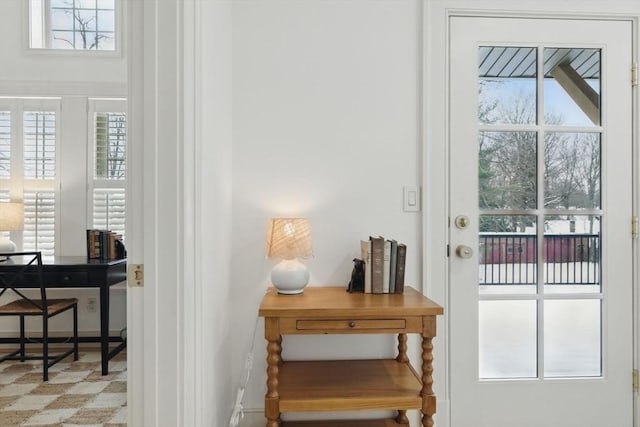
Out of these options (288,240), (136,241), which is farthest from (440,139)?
(136,241)

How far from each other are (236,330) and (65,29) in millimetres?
3120

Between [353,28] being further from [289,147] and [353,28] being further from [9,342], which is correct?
[9,342]

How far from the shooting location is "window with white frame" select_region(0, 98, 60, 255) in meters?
3.13

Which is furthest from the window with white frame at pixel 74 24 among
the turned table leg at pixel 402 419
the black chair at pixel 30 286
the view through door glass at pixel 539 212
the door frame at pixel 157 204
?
the turned table leg at pixel 402 419

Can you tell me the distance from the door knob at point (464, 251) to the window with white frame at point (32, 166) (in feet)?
10.4

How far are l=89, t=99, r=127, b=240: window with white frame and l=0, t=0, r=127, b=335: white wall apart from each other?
70mm

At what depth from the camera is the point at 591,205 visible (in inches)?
76.2

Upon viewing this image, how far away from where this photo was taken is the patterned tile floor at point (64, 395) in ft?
6.77

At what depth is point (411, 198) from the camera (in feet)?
6.11

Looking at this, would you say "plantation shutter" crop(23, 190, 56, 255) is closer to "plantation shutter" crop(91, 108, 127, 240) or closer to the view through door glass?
"plantation shutter" crop(91, 108, 127, 240)

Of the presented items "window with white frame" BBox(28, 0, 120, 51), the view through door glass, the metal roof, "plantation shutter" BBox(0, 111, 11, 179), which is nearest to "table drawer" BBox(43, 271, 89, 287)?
"plantation shutter" BBox(0, 111, 11, 179)

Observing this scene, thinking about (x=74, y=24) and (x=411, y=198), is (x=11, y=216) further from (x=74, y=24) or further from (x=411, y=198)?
(x=411, y=198)

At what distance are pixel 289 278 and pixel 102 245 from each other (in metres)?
1.92

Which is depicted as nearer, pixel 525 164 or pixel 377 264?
pixel 377 264
